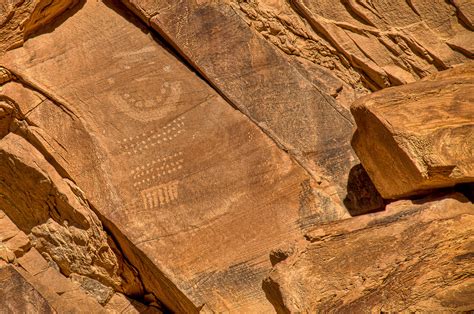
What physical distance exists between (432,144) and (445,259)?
1.96ft

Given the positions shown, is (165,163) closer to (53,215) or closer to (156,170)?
(156,170)

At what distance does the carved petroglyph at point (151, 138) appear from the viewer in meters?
3.97

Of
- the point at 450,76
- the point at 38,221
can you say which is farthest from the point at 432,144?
the point at 38,221

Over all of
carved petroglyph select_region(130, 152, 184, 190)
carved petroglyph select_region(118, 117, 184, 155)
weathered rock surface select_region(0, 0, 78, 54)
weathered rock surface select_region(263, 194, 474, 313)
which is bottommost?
weathered rock surface select_region(263, 194, 474, 313)

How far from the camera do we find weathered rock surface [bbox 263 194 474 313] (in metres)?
3.20

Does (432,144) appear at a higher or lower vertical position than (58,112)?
lower

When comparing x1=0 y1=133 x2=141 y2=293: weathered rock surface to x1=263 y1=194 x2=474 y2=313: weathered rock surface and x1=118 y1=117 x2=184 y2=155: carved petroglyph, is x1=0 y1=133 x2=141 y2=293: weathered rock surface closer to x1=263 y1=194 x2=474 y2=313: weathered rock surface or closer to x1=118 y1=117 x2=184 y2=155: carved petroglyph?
x1=118 y1=117 x2=184 y2=155: carved petroglyph

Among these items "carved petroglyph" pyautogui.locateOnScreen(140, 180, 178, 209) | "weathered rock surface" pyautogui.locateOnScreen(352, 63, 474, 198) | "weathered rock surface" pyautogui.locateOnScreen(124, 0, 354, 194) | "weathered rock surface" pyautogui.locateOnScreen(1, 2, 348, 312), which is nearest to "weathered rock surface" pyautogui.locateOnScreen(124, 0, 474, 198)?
"weathered rock surface" pyautogui.locateOnScreen(124, 0, 354, 194)

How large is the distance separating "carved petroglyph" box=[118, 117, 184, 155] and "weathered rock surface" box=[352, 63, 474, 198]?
109 cm

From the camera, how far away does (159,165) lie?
3.95 m

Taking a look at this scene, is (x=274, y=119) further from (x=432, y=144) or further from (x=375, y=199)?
(x=432, y=144)

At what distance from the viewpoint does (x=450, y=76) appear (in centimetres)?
379

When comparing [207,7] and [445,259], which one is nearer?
[445,259]

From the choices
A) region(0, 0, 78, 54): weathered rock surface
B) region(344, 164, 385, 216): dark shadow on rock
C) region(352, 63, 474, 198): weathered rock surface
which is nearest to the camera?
region(352, 63, 474, 198): weathered rock surface
